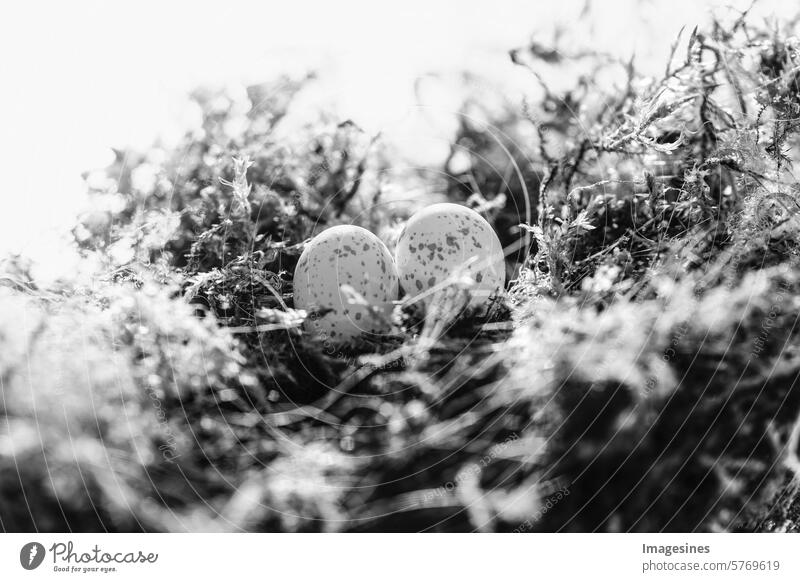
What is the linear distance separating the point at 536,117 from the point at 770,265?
0.49 metres

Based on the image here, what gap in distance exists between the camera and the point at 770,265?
92 cm

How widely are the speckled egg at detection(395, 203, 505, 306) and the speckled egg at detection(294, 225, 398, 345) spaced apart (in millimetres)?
40

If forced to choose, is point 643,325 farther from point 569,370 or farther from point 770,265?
point 770,265

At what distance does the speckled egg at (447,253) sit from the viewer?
0.99 metres
